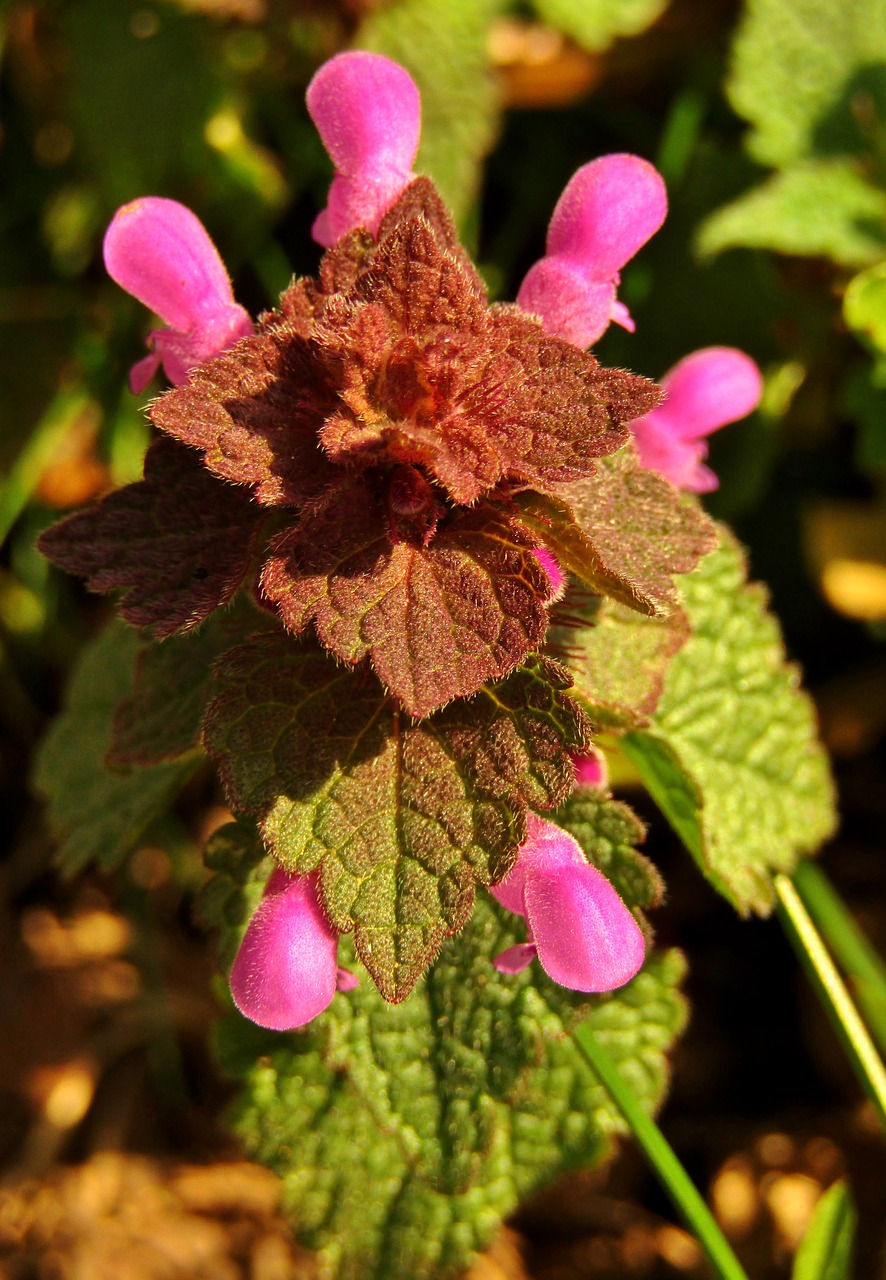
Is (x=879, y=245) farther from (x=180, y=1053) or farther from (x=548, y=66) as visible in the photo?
(x=180, y=1053)

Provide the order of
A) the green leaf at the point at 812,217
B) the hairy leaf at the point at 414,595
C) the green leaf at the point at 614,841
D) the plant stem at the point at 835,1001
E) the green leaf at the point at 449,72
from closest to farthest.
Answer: the hairy leaf at the point at 414,595, the green leaf at the point at 614,841, the plant stem at the point at 835,1001, the green leaf at the point at 812,217, the green leaf at the point at 449,72

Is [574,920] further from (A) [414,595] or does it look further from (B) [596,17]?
(B) [596,17]

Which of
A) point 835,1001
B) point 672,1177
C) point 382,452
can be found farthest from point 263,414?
point 835,1001

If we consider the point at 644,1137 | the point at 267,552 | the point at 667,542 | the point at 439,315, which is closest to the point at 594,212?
the point at 439,315

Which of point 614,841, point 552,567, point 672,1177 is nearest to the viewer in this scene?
point 552,567

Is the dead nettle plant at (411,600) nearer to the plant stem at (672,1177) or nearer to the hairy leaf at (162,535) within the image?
the hairy leaf at (162,535)

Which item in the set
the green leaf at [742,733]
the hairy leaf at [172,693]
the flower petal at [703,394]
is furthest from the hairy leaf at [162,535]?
the green leaf at [742,733]

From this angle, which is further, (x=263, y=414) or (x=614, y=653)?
(x=614, y=653)
